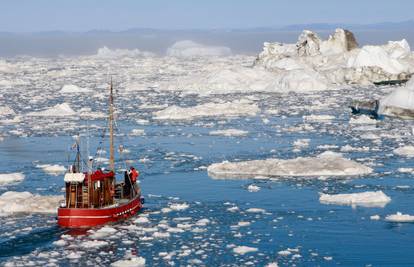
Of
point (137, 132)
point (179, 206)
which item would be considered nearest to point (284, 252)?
point (179, 206)

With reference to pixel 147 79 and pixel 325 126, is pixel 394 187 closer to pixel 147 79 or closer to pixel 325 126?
pixel 325 126

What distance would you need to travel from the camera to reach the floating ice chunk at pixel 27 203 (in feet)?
82.6

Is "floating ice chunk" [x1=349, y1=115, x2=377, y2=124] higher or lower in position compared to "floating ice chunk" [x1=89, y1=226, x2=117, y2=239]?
higher

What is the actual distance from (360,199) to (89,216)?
28.9 feet

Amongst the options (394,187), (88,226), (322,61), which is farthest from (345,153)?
(322,61)

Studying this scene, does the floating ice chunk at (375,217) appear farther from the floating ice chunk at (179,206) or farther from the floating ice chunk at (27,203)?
the floating ice chunk at (27,203)

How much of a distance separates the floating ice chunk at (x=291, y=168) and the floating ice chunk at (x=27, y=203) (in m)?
7.47

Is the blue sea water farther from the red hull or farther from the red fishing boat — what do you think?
the red fishing boat

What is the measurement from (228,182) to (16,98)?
4249 cm

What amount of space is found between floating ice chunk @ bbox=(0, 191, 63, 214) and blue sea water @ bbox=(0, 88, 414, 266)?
1.79 ft

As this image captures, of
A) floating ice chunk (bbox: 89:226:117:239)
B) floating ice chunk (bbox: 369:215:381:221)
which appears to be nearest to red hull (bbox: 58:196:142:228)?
floating ice chunk (bbox: 89:226:117:239)

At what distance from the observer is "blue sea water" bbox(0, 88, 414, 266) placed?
20.3m

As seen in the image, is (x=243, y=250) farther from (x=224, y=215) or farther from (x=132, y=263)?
(x=224, y=215)

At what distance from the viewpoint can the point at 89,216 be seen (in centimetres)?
2375
